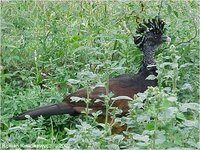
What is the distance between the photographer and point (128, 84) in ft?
16.5

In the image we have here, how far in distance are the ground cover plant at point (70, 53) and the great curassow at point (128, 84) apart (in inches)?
3.6

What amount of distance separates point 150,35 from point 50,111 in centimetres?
101

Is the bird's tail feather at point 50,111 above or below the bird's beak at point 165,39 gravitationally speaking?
below

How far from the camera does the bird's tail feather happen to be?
15.8 feet

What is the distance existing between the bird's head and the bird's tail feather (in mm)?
832

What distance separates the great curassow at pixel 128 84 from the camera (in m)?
4.79

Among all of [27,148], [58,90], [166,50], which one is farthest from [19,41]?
[27,148]

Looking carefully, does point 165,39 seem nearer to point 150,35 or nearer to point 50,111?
point 150,35

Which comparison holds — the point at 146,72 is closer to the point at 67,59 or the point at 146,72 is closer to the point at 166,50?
the point at 166,50

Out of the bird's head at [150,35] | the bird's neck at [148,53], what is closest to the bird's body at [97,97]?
the bird's neck at [148,53]

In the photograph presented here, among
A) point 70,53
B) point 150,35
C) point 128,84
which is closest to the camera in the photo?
point 128,84

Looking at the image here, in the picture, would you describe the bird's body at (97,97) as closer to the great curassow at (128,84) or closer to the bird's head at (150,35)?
the great curassow at (128,84)

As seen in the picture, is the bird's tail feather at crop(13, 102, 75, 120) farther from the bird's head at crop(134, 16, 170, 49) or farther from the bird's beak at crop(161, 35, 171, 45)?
the bird's beak at crop(161, 35, 171, 45)

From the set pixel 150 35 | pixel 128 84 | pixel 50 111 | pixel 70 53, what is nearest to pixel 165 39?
pixel 150 35
